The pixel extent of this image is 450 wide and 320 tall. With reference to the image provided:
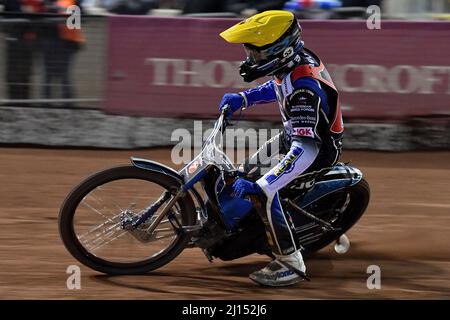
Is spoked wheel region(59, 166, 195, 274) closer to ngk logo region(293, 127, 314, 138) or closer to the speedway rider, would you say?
the speedway rider

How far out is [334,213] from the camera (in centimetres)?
610

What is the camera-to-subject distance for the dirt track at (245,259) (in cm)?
547

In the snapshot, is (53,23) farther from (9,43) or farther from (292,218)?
(292,218)

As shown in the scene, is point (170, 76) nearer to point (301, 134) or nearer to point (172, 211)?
point (172, 211)

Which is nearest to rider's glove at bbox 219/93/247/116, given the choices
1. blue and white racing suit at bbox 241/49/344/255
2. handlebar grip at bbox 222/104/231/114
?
handlebar grip at bbox 222/104/231/114

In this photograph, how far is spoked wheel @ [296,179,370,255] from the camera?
5949 mm

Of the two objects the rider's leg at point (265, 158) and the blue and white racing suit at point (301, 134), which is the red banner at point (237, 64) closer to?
the rider's leg at point (265, 158)

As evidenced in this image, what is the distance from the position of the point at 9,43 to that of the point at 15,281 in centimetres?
558

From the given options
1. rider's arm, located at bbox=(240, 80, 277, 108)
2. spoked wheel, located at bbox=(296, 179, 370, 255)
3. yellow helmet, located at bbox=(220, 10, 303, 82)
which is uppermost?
yellow helmet, located at bbox=(220, 10, 303, 82)

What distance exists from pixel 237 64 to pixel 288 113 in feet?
15.3

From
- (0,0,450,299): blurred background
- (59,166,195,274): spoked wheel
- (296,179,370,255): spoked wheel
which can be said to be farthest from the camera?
(0,0,450,299): blurred background

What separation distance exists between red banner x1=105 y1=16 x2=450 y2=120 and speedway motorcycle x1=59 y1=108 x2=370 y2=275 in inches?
170

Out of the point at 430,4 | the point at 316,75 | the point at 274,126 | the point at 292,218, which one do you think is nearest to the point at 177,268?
the point at 292,218

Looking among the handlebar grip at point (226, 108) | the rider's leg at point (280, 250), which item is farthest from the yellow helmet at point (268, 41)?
the rider's leg at point (280, 250)
